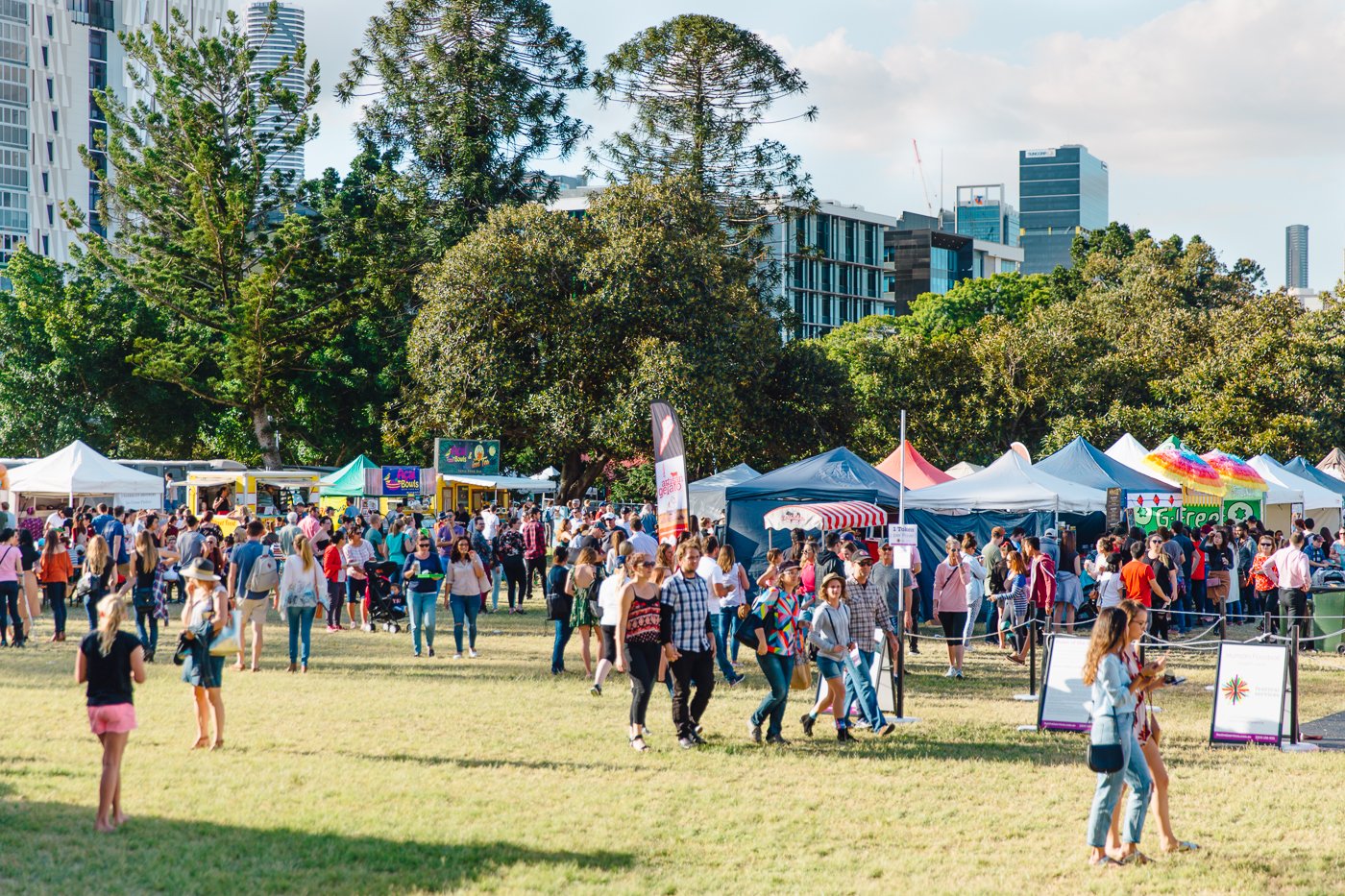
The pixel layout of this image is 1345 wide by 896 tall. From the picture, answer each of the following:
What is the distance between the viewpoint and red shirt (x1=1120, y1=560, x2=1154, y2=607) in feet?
48.9

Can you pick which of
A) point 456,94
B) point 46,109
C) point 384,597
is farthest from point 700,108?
point 46,109

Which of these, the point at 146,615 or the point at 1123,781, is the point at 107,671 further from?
the point at 146,615

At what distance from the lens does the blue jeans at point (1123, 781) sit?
682 centimetres

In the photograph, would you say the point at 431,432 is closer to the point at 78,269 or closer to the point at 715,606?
the point at 78,269

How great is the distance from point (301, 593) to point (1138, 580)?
928 cm

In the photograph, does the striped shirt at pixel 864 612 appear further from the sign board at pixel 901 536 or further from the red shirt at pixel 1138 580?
the red shirt at pixel 1138 580

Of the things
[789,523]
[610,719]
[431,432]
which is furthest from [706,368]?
[610,719]

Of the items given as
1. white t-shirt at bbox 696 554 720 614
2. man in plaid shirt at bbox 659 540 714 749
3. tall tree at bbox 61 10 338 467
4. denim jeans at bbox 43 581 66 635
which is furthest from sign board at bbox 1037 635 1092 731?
tall tree at bbox 61 10 338 467

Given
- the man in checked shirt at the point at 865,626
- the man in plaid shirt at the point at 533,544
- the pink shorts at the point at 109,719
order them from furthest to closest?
the man in plaid shirt at the point at 533,544, the man in checked shirt at the point at 865,626, the pink shorts at the point at 109,719

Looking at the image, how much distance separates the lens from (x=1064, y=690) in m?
10.8

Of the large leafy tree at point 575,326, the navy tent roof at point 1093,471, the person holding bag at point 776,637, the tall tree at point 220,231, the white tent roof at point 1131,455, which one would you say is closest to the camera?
the person holding bag at point 776,637

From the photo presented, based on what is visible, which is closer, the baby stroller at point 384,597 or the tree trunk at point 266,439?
the baby stroller at point 384,597

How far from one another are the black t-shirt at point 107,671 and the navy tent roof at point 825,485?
46.5ft

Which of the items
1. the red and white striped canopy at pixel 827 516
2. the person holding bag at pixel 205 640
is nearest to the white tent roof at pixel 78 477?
the red and white striped canopy at pixel 827 516
